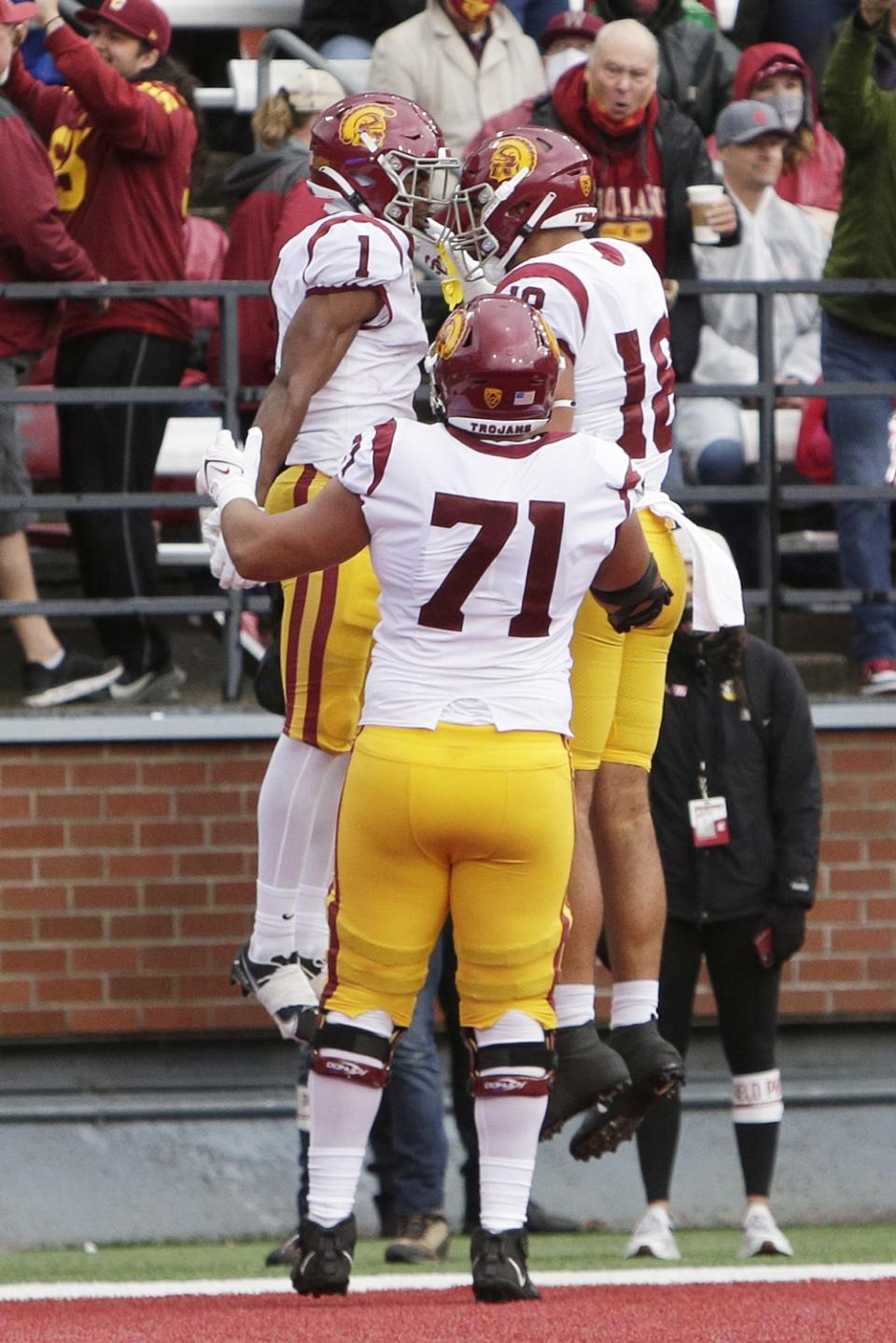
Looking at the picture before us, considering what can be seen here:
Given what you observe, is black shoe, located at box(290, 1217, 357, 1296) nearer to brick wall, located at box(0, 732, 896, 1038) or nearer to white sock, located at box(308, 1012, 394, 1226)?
white sock, located at box(308, 1012, 394, 1226)

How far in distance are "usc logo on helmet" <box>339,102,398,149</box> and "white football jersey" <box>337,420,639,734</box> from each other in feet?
3.31

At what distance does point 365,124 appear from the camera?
19.3 ft

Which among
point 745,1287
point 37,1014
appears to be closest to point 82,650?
point 37,1014

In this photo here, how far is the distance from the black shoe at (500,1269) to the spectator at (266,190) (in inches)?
151

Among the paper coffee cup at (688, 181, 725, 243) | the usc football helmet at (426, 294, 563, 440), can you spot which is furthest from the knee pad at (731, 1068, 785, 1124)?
the usc football helmet at (426, 294, 563, 440)

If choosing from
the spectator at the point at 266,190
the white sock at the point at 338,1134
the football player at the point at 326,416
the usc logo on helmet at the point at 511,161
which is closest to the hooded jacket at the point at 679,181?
the spectator at the point at 266,190

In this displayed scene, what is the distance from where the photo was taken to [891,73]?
9.77m

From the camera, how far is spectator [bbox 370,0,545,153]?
356 inches

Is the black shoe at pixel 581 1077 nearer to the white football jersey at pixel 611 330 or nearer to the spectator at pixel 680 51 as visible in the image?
the white football jersey at pixel 611 330

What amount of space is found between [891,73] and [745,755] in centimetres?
350

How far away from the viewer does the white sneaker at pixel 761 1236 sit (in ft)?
24.4

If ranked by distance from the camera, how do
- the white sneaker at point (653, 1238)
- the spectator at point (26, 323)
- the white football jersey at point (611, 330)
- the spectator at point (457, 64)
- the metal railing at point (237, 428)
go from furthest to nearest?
the spectator at point (457, 64) < the metal railing at point (237, 428) < the spectator at point (26, 323) < the white sneaker at point (653, 1238) < the white football jersey at point (611, 330)

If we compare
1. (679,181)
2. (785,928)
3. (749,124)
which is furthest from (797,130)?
(785,928)

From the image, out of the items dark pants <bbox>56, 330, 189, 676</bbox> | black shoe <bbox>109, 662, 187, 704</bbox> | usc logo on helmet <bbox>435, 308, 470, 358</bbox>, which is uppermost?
usc logo on helmet <bbox>435, 308, 470, 358</bbox>
